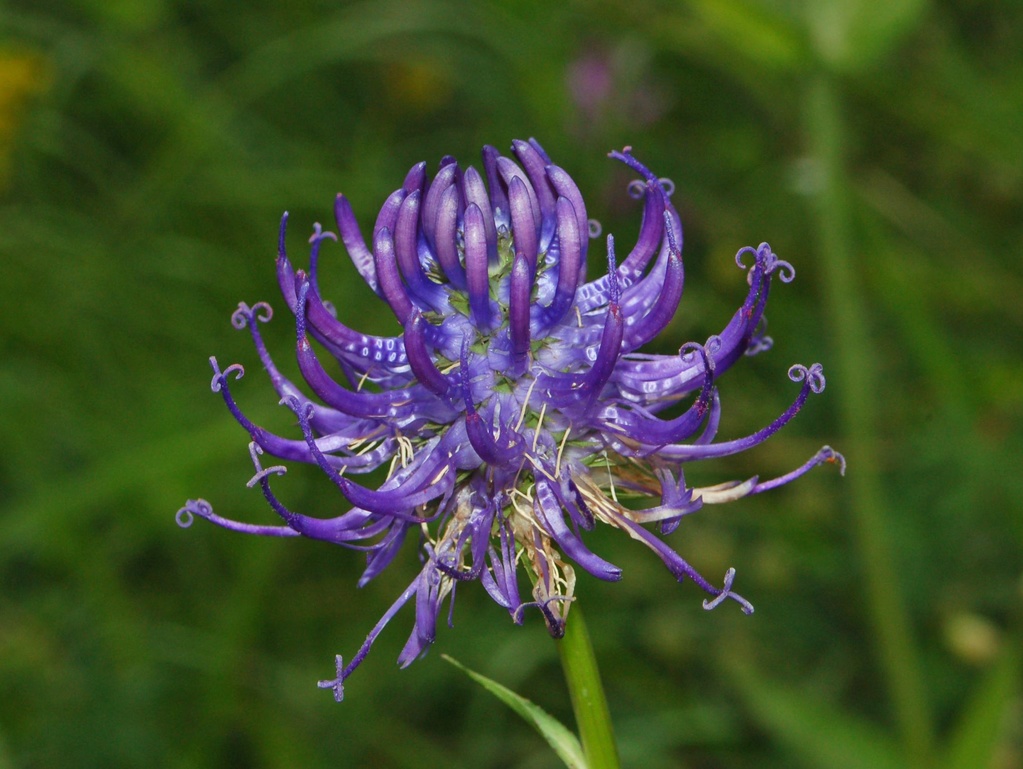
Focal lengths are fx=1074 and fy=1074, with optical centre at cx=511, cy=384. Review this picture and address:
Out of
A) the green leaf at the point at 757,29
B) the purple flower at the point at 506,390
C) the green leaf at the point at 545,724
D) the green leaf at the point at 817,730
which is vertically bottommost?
the green leaf at the point at 545,724

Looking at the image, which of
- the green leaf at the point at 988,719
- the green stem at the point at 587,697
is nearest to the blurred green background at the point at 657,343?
the green leaf at the point at 988,719

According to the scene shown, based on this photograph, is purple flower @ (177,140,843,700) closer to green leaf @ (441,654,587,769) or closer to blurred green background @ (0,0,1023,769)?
green leaf @ (441,654,587,769)

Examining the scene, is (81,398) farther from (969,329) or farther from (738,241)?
(969,329)

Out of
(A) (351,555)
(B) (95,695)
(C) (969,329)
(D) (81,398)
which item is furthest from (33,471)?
(C) (969,329)

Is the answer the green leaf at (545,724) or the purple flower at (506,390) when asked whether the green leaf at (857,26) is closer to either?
the purple flower at (506,390)

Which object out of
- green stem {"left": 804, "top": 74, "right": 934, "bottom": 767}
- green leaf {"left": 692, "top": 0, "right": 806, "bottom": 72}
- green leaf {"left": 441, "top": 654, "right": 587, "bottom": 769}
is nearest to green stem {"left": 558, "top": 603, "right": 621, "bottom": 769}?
green leaf {"left": 441, "top": 654, "right": 587, "bottom": 769}

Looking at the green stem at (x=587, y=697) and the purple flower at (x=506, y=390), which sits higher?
the purple flower at (x=506, y=390)
